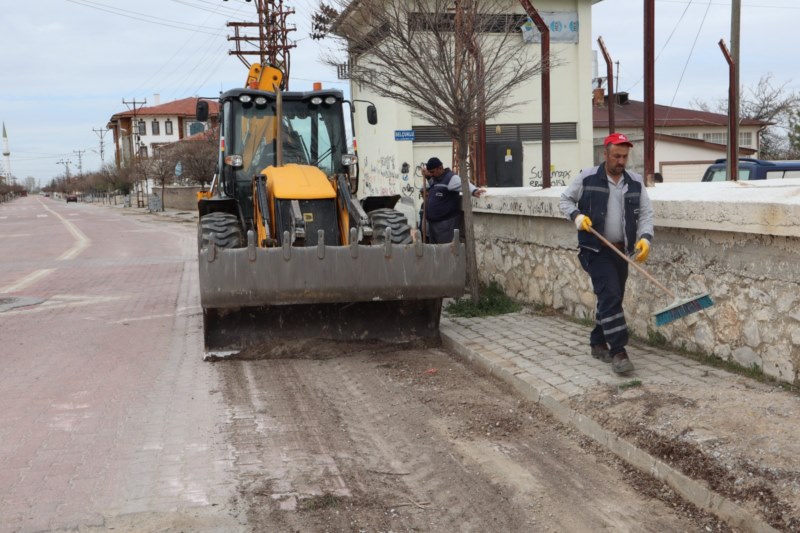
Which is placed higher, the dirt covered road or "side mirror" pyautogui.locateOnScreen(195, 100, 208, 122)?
"side mirror" pyautogui.locateOnScreen(195, 100, 208, 122)

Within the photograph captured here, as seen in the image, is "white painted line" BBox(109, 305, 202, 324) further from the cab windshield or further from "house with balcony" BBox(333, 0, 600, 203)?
"house with balcony" BBox(333, 0, 600, 203)

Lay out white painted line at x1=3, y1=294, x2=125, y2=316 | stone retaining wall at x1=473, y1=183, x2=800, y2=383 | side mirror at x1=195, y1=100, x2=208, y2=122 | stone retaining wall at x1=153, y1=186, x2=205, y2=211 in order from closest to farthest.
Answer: stone retaining wall at x1=473, y1=183, x2=800, y2=383, side mirror at x1=195, y1=100, x2=208, y2=122, white painted line at x1=3, y1=294, x2=125, y2=316, stone retaining wall at x1=153, y1=186, x2=205, y2=211

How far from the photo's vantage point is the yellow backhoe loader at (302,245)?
7137 mm

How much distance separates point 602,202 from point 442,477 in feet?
9.16

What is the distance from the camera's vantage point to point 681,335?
6.76 metres

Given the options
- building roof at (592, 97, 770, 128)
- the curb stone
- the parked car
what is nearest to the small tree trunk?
the curb stone

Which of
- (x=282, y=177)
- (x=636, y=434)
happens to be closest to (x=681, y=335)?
(x=636, y=434)

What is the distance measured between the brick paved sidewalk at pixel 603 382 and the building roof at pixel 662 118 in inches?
914

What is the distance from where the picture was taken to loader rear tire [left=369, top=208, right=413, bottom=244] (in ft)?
27.8

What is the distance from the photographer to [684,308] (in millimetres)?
5707

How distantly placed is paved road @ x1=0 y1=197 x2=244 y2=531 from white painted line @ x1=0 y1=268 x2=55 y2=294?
84cm

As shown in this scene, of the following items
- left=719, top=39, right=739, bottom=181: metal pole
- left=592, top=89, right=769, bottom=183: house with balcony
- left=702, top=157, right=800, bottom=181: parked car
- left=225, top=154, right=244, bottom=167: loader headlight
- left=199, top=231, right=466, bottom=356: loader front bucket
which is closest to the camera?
left=199, top=231, right=466, bottom=356: loader front bucket

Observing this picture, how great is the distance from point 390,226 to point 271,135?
6.99 feet

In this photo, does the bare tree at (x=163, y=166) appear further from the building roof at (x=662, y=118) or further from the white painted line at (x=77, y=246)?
the building roof at (x=662, y=118)
